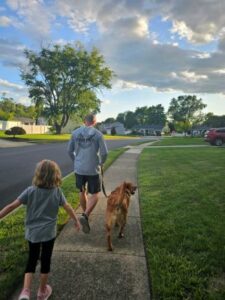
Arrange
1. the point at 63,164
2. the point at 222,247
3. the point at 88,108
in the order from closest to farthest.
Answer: the point at 222,247 < the point at 63,164 < the point at 88,108

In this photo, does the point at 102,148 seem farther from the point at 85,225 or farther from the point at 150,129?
the point at 150,129

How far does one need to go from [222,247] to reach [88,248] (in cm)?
193

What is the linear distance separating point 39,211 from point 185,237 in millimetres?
2754

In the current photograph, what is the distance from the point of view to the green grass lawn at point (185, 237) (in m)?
3.71

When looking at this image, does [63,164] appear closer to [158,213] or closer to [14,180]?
[14,180]

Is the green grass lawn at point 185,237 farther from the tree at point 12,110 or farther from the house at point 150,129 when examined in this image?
the house at point 150,129

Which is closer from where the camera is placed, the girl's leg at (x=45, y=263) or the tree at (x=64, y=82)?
the girl's leg at (x=45, y=263)

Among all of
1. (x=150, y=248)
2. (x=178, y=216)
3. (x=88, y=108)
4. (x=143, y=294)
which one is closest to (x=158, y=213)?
(x=178, y=216)

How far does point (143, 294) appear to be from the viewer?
356cm

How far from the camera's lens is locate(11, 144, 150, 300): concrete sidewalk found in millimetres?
3559

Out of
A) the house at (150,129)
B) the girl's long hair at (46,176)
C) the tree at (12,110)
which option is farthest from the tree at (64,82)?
the house at (150,129)

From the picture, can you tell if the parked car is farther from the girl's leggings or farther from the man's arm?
the girl's leggings

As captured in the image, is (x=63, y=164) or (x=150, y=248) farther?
(x=63, y=164)

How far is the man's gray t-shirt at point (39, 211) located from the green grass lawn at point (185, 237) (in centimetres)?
136
